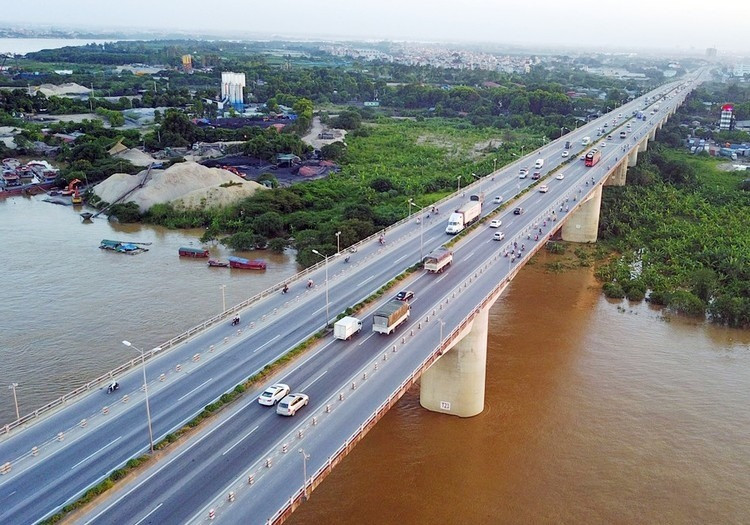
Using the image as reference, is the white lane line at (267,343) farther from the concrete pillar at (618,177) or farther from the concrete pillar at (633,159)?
the concrete pillar at (633,159)

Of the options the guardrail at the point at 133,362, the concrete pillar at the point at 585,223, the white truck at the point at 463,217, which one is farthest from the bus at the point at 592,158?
the guardrail at the point at 133,362

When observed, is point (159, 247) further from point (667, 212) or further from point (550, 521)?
point (667, 212)

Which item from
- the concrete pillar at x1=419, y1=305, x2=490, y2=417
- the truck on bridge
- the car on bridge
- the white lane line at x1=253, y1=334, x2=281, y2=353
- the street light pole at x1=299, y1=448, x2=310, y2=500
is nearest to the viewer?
the street light pole at x1=299, y1=448, x2=310, y2=500

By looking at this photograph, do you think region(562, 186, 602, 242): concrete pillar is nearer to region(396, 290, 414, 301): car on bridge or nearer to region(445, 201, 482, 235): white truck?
region(445, 201, 482, 235): white truck

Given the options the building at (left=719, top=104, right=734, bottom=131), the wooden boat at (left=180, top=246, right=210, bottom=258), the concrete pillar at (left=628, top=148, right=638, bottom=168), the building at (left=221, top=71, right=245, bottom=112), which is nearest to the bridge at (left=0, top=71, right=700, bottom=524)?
the wooden boat at (left=180, top=246, right=210, bottom=258)

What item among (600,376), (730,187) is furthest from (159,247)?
(730,187)

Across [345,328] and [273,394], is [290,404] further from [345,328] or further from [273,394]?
[345,328]

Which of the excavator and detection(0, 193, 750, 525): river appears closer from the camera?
detection(0, 193, 750, 525): river
